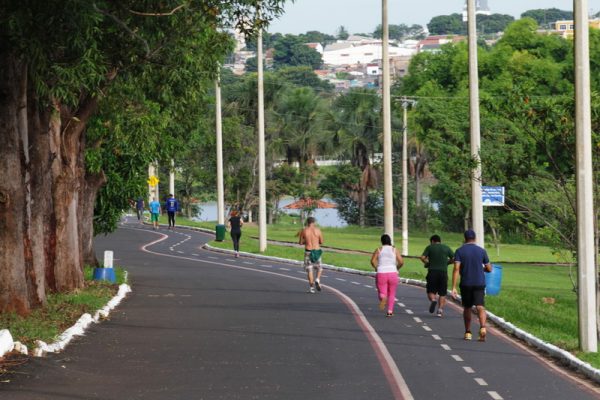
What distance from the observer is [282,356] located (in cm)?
1944

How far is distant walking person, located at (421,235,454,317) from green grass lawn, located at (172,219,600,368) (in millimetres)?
1334

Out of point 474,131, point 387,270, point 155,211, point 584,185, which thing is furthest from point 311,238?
point 155,211

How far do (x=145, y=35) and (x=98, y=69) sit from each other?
1.70m

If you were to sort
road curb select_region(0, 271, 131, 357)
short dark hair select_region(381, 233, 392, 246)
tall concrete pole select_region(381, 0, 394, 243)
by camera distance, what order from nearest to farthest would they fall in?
1. road curb select_region(0, 271, 131, 357)
2. short dark hair select_region(381, 233, 392, 246)
3. tall concrete pole select_region(381, 0, 394, 243)

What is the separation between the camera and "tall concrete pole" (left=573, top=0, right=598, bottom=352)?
2006 centimetres

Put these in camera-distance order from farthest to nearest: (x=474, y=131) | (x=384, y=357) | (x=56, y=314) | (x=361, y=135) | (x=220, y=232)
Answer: (x=361, y=135) < (x=220, y=232) < (x=474, y=131) < (x=56, y=314) < (x=384, y=357)

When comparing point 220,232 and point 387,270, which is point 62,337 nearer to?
point 387,270

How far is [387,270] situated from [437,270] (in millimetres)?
1044

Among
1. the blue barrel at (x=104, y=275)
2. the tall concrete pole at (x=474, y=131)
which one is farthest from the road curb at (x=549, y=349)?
the blue barrel at (x=104, y=275)

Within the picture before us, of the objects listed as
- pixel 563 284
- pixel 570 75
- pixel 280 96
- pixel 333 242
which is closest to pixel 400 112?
pixel 280 96

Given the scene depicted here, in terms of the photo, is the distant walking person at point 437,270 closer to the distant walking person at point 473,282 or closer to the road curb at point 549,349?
the road curb at point 549,349

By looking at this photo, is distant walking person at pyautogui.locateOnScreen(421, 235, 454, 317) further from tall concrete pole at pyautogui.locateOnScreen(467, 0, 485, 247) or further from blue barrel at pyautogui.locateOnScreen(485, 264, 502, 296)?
blue barrel at pyautogui.locateOnScreen(485, 264, 502, 296)

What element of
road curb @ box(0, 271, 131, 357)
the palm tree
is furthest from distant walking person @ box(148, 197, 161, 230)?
road curb @ box(0, 271, 131, 357)

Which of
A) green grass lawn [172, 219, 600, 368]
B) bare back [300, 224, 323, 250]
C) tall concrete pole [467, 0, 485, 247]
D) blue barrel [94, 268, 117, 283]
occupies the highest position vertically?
tall concrete pole [467, 0, 485, 247]
